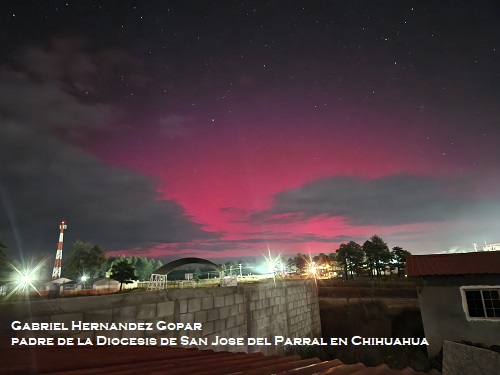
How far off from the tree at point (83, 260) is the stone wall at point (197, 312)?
7374 centimetres

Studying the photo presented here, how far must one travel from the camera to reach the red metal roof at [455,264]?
12.8 m

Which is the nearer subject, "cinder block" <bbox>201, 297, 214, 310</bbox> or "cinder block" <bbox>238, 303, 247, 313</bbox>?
"cinder block" <bbox>201, 297, 214, 310</bbox>

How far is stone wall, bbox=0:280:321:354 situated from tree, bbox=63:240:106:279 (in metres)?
73.7

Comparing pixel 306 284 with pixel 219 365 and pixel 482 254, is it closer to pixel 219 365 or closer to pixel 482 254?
pixel 482 254

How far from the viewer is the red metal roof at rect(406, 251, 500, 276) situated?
1284cm

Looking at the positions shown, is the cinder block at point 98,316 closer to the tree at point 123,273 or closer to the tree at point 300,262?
the tree at point 123,273

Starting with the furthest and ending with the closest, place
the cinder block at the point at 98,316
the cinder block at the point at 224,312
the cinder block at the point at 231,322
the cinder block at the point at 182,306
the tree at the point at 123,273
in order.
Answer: the tree at the point at 123,273 < the cinder block at the point at 231,322 < the cinder block at the point at 224,312 < the cinder block at the point at 182,306 < the cinder block at the point at 98,316

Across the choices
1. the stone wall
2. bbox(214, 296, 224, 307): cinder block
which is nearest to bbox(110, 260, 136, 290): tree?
the stone wall

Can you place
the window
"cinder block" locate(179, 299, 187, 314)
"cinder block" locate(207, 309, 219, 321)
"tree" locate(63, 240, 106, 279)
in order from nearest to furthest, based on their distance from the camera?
1. "cinder block" locate(179, 299, 187, 314)
2. "cinder block" locate(207, 309, 219, 321)
3. the window
4. "tree" locate(63, 240, 106, 279)

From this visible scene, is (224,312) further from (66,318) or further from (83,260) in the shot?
(83,260)

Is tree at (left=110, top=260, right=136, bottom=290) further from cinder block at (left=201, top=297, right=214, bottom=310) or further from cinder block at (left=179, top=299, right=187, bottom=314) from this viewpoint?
cinder block at (left=179, top=299, right=187, bottom=314)

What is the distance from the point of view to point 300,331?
15711 mm

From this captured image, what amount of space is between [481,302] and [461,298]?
0.74 meters

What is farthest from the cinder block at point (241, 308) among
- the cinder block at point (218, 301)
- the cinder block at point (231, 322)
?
the cinder block at point (218, 301)
